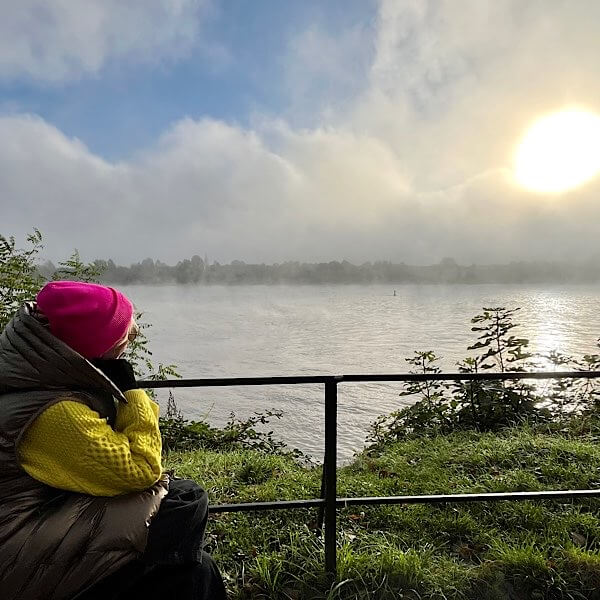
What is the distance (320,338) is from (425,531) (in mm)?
11728

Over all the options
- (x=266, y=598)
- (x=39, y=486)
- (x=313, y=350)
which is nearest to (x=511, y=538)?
(x=266, y=598)

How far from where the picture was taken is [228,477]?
12.8ft

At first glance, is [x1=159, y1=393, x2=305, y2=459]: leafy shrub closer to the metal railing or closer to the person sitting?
the metal railing

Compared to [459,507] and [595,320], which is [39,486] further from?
[595,320]

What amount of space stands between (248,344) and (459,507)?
36.9 feet

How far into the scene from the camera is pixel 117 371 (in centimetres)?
150

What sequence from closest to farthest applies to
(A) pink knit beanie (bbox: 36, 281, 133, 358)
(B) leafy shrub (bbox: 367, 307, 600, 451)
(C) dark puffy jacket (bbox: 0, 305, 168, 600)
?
1. (C) dark puffy jacket (bbox: 0, 305, 168, 600)
2. (A) pink knit beanie (bbox: 36, 281, 133, 358)
3. (B) leafy shrub (bbox: 367, 307, 600, 451)

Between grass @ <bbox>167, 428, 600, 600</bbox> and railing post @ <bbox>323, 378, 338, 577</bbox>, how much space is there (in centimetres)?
6

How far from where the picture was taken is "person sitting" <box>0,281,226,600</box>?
1.27 metres

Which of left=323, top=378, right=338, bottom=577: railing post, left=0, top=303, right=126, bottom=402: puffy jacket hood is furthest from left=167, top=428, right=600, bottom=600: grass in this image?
left=0, top=303, right=126, bottom=402: puffy jacket hood

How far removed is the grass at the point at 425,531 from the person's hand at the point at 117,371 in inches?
46.8

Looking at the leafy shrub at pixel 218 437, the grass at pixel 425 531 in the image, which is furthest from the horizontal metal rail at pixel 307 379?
the leafy shrub at pixel 218 437

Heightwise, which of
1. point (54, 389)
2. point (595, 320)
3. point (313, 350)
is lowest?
point (313, 350)

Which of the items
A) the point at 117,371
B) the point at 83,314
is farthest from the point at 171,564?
the point at 83,314
